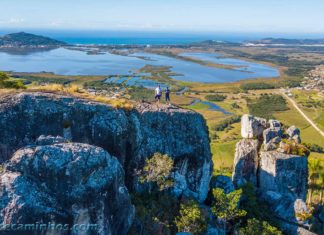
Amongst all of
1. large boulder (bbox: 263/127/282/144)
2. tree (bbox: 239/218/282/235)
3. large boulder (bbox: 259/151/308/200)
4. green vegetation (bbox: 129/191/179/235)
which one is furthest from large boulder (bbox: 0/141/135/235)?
large boulder (bbox: 263/127/282/144)

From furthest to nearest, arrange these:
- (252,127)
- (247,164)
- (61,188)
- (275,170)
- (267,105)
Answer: (267,105) < (252,127) < (247,164) < (275,170) < (61,188)

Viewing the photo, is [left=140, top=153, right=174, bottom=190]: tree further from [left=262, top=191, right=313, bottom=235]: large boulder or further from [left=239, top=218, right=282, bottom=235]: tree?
[left=262, top=191, right=313, bottom=235]: large boulder

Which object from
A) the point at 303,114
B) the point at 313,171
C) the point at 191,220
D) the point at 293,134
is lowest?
the point at 303,114

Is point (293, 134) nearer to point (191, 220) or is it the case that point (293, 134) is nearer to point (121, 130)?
point (191, 220)

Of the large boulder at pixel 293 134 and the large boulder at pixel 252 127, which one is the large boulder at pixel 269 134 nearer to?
the large boulder at pixel 252 127

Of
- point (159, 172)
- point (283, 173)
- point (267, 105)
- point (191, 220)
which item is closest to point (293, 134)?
point (283, 173)

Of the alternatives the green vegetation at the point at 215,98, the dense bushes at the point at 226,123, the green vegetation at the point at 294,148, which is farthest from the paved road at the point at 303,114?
the green vegetation at the point at 294,148
